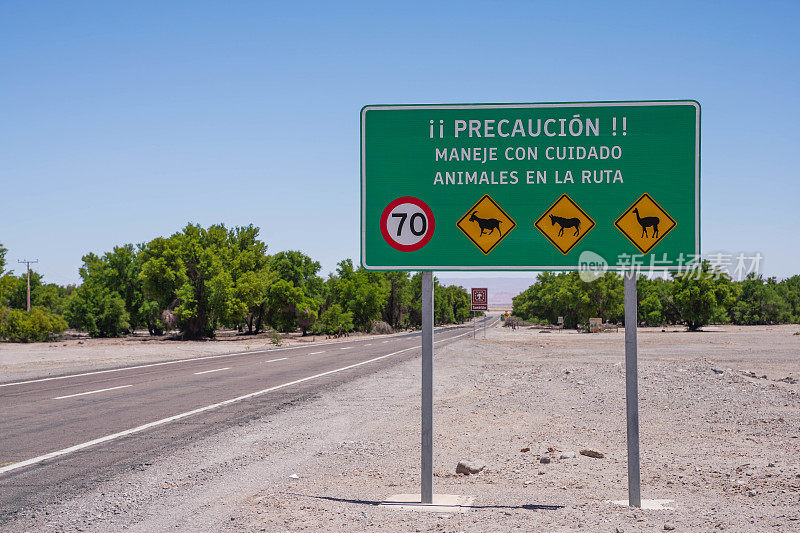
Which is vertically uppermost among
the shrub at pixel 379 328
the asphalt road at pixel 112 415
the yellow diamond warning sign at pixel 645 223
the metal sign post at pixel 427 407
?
the yellow diamond warning sign at pixel 645 223

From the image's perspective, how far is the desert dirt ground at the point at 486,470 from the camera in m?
5.01

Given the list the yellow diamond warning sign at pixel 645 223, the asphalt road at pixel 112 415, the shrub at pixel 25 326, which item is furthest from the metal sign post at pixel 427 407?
the shrub at pixel 25 326

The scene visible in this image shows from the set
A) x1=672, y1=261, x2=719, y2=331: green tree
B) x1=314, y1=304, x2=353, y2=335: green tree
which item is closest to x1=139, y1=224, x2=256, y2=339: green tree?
x1=314, y1=304, x2=353, y2=335: green tree

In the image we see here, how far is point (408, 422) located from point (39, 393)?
10013 mm

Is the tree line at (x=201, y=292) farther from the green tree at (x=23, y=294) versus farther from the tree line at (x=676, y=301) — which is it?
the tree line at (x=676, y=301)

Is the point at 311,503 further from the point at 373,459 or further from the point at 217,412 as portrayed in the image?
the point at 217,412

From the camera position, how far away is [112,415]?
11555 millimetres

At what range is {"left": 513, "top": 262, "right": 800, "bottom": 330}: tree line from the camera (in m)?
86.7

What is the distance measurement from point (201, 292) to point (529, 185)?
2340 inches

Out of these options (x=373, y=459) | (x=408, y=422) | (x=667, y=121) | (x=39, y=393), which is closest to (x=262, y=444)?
(x=373, y=459)

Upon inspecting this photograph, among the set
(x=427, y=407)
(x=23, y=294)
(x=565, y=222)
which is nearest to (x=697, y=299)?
(x=565, y=222)

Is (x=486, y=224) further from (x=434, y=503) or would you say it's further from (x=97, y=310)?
(x=97, y=310)

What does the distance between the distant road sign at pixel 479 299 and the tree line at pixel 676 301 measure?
49.3 meters

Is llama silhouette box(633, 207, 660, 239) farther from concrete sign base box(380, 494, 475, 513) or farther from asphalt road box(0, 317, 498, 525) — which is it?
asphalt road box(0, 317, 498, 525)
